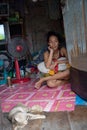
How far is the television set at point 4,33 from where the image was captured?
18.2 feet

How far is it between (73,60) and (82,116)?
1117mm

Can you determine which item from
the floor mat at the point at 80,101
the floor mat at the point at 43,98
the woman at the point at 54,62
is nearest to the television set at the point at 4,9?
the woman at the point at 54,62

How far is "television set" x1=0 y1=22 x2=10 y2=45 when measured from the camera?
218 inches

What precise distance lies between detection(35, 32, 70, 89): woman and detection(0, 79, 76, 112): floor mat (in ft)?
0.40

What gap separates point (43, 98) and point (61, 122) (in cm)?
93

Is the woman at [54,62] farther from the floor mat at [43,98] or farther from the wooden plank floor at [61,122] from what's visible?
the wooden plank floor at [61,122]

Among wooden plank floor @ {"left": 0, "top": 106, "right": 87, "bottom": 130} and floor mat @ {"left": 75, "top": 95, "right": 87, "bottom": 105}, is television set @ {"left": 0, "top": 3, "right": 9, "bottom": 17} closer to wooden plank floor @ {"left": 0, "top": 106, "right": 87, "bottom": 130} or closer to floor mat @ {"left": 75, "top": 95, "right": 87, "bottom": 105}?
floor mat @ {"left": 75, "top": 95, "right": 87, "bottom": 105}

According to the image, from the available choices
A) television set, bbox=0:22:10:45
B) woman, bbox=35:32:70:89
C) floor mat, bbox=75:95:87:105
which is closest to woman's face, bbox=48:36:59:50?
woman, bbox=35:32:70:89

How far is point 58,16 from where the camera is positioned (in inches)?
222

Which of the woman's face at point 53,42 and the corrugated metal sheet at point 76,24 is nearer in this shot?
the corrugated metal sheet at point 76,24

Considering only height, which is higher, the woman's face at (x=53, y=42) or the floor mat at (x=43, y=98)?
the woman's face at (x=53, y=42)

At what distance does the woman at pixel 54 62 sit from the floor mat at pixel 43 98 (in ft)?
0.40

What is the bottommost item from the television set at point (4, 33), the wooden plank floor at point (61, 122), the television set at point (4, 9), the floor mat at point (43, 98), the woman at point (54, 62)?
the wooden plank floor at point (61, 122)

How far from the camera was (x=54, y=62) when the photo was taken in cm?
397
